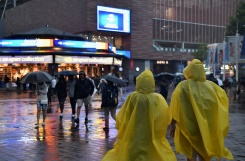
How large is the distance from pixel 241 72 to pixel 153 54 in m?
20.0

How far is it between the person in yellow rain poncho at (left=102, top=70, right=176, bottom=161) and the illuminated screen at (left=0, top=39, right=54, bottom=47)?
36.3 m

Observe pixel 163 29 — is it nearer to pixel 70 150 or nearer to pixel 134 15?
pixel 134 15

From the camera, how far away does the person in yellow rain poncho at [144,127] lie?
5113 mm

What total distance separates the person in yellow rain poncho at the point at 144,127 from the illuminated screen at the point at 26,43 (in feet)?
119

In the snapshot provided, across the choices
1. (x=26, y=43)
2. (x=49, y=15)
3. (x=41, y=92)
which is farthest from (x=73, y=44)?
(x=41, y=92)

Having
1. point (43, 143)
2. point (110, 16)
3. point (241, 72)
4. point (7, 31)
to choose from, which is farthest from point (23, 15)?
point (43, 143)

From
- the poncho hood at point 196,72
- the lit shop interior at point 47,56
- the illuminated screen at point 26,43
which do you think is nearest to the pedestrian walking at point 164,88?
the poncho hood at point 196,72

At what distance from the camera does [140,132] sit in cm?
518

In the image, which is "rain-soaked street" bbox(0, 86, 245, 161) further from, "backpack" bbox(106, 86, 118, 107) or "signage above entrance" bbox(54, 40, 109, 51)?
"signage above entrance" bbox(54, 40, 109, 51)

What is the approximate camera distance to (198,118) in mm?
5520

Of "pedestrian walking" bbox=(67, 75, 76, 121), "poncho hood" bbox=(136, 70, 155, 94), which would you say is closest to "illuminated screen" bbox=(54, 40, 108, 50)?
"pedestrian walking" bbox=(67, 75, 76, 121)

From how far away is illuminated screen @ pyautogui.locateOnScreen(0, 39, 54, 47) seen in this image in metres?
40.7

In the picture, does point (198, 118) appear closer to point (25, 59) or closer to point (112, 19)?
point (25, 59)

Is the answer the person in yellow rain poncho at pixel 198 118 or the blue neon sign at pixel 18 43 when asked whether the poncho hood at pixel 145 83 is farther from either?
the blue neon sign at pixel 18 43
